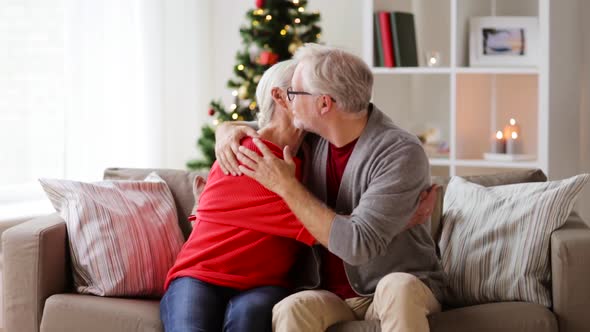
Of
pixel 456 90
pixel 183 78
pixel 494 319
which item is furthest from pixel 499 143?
pixel 494 319

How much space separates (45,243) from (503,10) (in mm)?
2823

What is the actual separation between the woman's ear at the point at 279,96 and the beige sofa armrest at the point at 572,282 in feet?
2.92

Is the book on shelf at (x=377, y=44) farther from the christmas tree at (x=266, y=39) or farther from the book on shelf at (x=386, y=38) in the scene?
the christmas tree at (x=266, y=39)

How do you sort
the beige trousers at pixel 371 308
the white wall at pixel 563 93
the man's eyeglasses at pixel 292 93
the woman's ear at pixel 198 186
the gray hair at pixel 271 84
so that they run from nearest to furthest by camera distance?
the beige trousers at pixel 371 308, the man's eyeglasses at pixel 292 93, the gray hair at pixel 271 84, the woman's ear at pixel 198 186, the white wall at pixel 563 93

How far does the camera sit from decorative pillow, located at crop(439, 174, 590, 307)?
8.78 ft

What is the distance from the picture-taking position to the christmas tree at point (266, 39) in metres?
4.50

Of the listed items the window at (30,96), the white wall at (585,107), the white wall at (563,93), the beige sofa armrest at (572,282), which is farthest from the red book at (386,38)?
the beige sofa armrest at (572,282)

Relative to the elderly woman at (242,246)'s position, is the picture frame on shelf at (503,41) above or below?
above

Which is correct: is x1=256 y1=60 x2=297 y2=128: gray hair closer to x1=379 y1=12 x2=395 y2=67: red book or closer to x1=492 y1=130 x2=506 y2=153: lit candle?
x1=379 y1=12 x2=395 y2=67: red book

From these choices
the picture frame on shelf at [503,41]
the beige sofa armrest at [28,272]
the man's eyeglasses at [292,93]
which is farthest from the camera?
the picture frame on shelf at [503,41]

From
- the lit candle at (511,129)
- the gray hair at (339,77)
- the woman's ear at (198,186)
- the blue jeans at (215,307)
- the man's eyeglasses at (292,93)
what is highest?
the gray hair at (339,77)

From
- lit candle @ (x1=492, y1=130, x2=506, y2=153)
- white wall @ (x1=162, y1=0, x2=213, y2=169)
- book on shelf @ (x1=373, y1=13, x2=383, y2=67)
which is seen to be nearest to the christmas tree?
book on shelf @ (x1=373, y1=13, x2=383, y2=67)

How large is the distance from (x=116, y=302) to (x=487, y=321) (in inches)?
43.4

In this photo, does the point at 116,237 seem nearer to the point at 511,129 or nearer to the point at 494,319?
the point at 494,319
